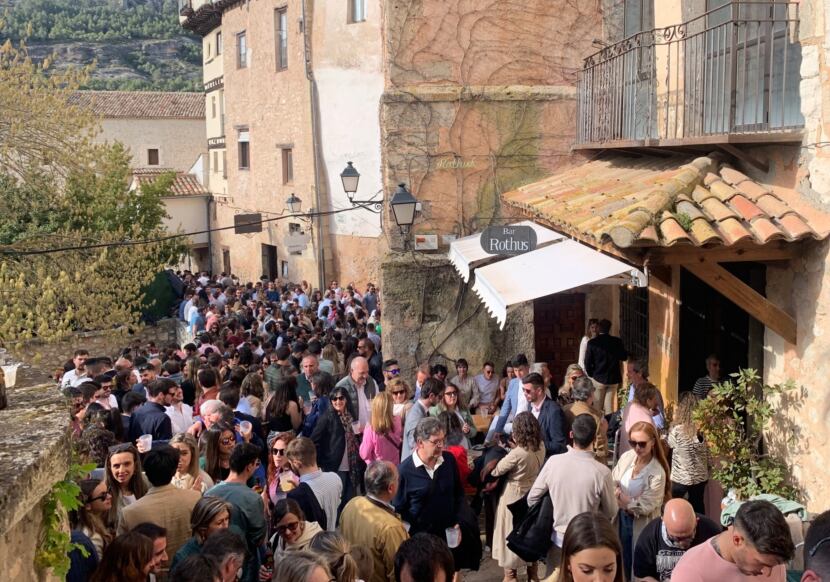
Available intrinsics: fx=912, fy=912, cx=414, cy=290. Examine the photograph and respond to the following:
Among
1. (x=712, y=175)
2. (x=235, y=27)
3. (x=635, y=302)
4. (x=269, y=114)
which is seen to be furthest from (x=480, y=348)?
(x=235, y=27)

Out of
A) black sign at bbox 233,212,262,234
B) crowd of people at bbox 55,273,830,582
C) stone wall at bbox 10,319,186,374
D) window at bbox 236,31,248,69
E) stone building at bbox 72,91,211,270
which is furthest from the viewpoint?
stone building at bbox 72,91,211,270

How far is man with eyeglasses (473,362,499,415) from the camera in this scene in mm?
10383

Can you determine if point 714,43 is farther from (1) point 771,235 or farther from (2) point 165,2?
(2) point 165,2

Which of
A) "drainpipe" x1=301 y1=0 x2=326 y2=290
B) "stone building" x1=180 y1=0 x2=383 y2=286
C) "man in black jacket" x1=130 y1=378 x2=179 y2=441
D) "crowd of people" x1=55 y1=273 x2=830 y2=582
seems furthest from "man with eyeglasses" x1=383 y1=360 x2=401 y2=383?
"drainpipe" x1=301 y1=0 x2=326 y2=290

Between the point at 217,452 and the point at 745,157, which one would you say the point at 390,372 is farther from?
the point at 745,157

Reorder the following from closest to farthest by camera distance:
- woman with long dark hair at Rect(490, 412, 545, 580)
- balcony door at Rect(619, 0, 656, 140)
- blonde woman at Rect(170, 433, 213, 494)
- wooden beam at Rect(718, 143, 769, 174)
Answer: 1. blonde woman at Rect(170, 433, 213, 494)
2. woman with long dark hair at Rect(490, 412, 545, 580)
3. wooden beam at Rect(718, 143, 769, 174)
4. balcony door at Rect(619, 0, 656, 140)

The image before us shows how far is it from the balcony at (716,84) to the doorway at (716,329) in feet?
4.40

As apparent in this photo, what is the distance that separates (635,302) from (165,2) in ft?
285

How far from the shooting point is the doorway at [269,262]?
1145 inches

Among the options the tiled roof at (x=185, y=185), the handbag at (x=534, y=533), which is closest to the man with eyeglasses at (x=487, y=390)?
the handbag at (x=534, y=533)

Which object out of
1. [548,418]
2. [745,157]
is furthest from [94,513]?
[745,157]

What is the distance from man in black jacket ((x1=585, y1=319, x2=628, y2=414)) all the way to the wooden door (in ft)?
8.07

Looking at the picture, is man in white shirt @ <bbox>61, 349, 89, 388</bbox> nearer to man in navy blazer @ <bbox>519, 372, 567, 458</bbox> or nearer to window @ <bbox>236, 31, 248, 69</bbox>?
man in navy blazer @ <bbox>519, 372, 567, 458</bbox>

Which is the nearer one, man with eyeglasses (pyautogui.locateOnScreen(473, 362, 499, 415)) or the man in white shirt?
man with eyeglasses (pyautogui.locateOnScreen(473, 362, 499, 415))
